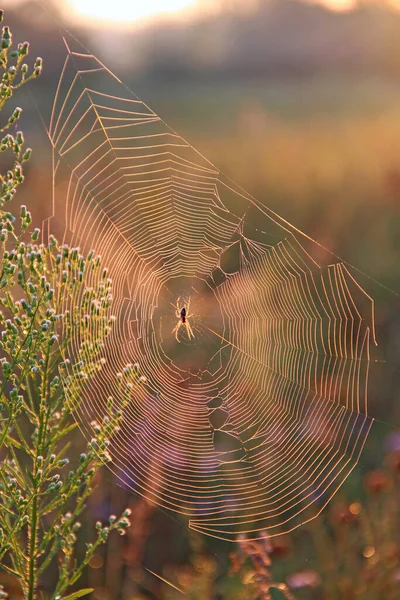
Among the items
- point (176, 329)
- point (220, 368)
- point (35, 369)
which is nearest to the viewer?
point (35, 369)

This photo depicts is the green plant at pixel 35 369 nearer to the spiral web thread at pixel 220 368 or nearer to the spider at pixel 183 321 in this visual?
the spiral web thread at pixel 220 368

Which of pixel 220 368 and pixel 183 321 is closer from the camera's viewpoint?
pixel 220 368

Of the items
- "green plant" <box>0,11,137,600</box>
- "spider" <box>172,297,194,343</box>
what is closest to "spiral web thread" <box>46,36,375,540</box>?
"spider" <box>172,297,194,343</box>

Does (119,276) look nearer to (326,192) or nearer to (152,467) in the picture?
(152,467)

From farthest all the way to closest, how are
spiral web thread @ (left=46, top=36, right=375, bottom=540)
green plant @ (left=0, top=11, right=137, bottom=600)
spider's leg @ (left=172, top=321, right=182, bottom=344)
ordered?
1. spider's leg @ (left=172, top=321, right=182, bottom=344)
2. spiral web thread @ (left=46, top=36, right=375, bottom=540)
3. green plant @ (left=0, top=11, right=137, bottom=600)

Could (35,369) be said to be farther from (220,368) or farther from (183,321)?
(183,321)

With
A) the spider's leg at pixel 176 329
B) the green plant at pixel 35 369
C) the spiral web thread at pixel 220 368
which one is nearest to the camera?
the green plant at pixel 35 369

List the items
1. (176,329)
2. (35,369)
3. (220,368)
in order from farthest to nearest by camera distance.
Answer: (176,329) < (220,368) < (35,369)

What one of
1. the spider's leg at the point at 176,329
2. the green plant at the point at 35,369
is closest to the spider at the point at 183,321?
the spider's leg at the point at 176,329

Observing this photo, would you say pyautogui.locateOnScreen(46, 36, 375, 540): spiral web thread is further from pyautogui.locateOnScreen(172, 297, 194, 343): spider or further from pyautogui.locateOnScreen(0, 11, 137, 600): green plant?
pyautogui.locateOnScreen(0, 11, 137, 600): green plant

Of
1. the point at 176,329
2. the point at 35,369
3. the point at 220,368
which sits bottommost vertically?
the point at 35,369

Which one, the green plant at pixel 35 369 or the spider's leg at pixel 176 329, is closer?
the green plant at pixel 35 369

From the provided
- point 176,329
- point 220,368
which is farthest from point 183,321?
point 220,368
